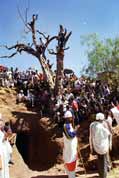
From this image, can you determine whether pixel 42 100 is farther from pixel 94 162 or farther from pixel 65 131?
pixel 65 131

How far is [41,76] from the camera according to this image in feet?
93.9

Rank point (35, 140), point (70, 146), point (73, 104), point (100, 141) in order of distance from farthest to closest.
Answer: point (35, 140), point (73, 104), point (100, 141), point (70, 146)

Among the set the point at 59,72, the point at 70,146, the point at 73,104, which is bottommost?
the point at 70,146

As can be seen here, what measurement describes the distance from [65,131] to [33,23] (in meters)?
16.8

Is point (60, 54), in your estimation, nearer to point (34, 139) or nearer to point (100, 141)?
point (34, 139)

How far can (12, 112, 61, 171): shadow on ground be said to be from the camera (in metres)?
22.8

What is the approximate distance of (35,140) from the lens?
81.3ft

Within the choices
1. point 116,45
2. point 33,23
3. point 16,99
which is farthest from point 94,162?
point 116,45

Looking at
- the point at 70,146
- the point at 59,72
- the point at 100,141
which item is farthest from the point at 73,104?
the point at 70,146

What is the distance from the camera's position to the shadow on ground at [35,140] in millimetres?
22820

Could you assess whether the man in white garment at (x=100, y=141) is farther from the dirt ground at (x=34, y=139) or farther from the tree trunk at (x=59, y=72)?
the tree trunk at (x=59, y=72)

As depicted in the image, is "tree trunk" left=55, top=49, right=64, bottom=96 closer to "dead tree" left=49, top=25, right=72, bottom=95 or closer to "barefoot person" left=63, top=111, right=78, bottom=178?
"dead tree" left=49, top=25, right=72, bottom=95

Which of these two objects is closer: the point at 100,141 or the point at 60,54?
the point at 100,141

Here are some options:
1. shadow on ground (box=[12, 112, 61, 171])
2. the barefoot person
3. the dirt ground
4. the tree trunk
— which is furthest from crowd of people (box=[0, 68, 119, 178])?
shadow on ground (box=[12, 112, 61, 171])
